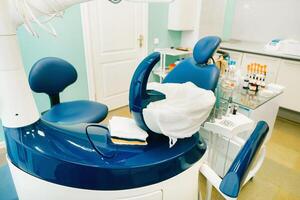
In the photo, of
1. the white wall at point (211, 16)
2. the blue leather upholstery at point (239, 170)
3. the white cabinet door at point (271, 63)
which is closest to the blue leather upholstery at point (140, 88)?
the blue leather upholstery at point (239, 170)

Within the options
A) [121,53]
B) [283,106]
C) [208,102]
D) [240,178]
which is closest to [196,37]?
[121,53]

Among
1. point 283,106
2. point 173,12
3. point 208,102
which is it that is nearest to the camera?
point 208,102

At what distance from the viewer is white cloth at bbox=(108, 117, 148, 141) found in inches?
32.6

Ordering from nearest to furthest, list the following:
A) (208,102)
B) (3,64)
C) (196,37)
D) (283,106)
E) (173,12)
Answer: (3,64) → (208,102) → (283,106) → (173,12) → (196,37)

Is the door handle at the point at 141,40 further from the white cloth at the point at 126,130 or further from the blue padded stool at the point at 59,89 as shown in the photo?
the white cloth at the point at 126,130

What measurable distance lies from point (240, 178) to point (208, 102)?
30cm

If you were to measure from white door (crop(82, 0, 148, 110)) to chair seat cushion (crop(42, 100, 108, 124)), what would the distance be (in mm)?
1038

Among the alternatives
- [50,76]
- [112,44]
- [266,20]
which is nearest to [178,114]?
[50,76]

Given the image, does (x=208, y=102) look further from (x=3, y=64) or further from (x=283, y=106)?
(x=283, y=106)

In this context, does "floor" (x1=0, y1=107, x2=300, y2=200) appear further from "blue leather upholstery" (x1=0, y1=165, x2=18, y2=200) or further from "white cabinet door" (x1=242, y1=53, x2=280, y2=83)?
"blue leather upholstery" (x1=0, y1=165, x2=18, y2=200)

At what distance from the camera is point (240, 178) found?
0.71 m

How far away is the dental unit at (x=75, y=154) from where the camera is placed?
2.23 feet

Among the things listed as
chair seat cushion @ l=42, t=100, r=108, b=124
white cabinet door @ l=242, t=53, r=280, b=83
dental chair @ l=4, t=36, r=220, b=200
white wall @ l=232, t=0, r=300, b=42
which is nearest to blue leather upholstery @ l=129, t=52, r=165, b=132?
dental chair @ l=4, t=36, r=220, b=200

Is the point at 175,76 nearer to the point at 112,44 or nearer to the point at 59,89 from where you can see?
the point at 59,89
